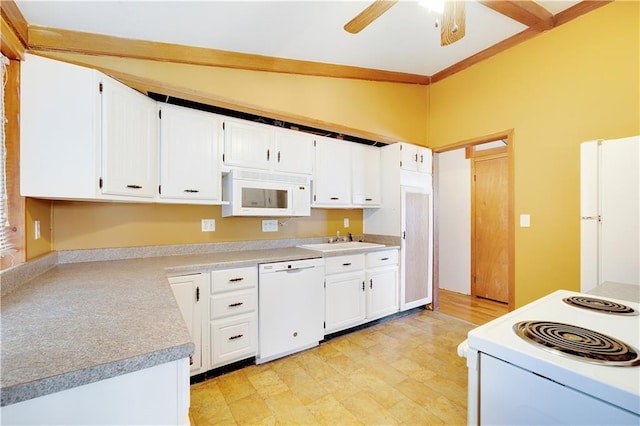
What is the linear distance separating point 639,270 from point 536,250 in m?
1.24

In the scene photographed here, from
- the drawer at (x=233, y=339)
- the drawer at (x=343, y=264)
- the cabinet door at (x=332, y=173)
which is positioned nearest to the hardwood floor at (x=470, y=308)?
the drawer at (x=343, y=264)

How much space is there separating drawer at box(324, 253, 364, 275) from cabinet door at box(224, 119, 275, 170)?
1.10m

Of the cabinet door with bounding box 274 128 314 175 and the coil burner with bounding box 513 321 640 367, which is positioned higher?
the cabinet door with bounding box 274 128 314 175

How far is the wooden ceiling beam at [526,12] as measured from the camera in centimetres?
201

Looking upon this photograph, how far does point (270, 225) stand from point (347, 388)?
166 centimetres

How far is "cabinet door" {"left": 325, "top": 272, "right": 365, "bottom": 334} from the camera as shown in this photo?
8.87ft

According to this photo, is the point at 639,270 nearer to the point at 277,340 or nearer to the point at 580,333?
the point at 580,333

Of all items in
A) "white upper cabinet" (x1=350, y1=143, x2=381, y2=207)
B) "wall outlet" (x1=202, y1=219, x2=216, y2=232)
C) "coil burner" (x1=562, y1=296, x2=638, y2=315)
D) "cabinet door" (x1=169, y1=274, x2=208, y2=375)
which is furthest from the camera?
"white upper cabinet" (x1=350, y1=143, x2=381, y2=207)

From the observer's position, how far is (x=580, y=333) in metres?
0.87

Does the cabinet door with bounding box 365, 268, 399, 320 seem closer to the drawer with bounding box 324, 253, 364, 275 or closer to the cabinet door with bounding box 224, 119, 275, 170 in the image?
the drawer with bounding box 324, 253, 364, 275

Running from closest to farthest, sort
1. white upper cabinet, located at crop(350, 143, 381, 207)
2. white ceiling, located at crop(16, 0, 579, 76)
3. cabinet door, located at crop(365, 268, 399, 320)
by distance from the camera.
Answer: white ceiling, located at crop(16, 0, 579, 76) < cabinet door, located at crop(365, 268, 399, 320) < white upper cabinet, located at crop(350, 143, 381, 207)

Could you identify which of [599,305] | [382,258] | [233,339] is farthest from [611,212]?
[233,339]

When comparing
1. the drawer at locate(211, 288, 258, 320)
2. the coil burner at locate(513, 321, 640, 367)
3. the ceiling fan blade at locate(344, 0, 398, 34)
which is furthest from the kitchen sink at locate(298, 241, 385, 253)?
the coil burner at locate(513, 321, 640, 367)

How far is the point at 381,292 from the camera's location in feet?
10.2
